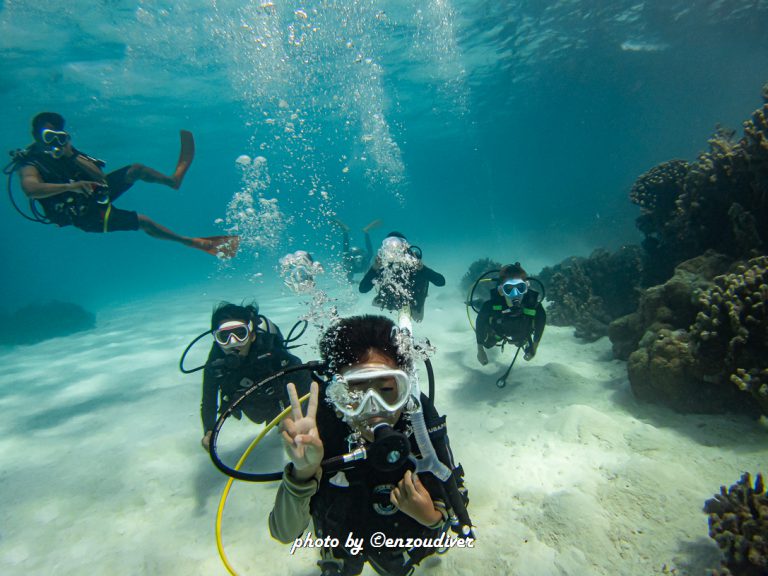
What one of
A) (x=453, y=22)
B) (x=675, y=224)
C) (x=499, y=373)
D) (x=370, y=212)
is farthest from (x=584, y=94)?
(x=370, y=212)

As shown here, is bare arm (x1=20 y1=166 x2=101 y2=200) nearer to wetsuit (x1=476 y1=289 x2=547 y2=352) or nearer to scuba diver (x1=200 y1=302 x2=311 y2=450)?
scuba diver (x1=200 y1=302 x2=311 y2=450)

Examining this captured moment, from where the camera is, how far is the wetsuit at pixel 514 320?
613 centimetres

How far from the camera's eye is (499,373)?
7164 millimetres

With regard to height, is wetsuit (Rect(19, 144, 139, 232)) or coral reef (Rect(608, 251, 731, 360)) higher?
wetsuit (Rect(19, 144, 139, 232))

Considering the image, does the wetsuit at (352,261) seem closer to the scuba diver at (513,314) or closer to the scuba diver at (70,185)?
the scuba diver at (70,185)

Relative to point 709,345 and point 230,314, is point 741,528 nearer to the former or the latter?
point 709,345

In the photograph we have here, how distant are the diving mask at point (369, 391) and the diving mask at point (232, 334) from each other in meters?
2.87

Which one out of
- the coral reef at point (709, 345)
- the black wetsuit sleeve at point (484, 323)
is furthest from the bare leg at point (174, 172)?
the coral reef at point (709, 345)

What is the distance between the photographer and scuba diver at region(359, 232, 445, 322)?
7945 millimetres

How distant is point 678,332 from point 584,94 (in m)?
41.8

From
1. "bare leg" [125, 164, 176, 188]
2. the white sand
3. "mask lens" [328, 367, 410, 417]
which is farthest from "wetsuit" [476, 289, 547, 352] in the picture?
"bare leg" [125, 164, 176, 188]

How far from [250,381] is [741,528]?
4978 millimetres

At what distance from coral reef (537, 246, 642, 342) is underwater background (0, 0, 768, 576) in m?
0.31

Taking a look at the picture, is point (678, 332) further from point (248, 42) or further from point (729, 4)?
point (729, 4)
